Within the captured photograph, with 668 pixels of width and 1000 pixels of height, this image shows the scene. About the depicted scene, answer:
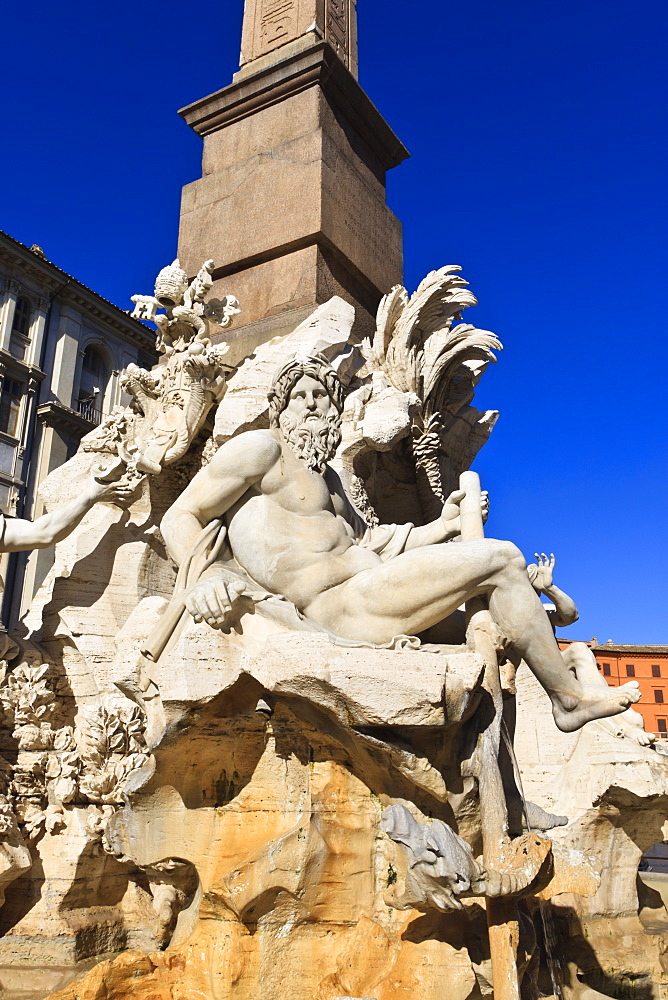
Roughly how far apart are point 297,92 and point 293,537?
Result: 5.03 meters

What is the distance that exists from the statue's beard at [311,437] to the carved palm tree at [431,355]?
6.02 feet

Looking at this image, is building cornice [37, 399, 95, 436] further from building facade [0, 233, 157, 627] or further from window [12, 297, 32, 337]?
window [12, 297, 32, 337]

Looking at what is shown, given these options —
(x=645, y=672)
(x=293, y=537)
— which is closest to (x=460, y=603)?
(x=293, y=537)

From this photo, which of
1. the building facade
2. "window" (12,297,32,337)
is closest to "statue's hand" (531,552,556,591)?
the building facade

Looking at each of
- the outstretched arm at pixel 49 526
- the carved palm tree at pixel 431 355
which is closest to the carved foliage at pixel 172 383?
the outstretched arm at pixel 49 526

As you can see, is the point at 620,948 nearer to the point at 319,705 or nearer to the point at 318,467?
the point at 319,705

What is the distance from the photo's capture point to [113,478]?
5.42 metres

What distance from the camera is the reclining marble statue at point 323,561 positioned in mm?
3793

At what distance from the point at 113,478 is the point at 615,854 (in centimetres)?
409

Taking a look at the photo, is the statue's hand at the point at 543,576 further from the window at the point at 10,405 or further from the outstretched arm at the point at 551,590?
the window at the point at 10,405

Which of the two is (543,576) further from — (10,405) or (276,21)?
(10,405)

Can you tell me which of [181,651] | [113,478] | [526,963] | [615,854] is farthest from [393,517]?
[526,963]

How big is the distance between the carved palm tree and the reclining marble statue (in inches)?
76.0

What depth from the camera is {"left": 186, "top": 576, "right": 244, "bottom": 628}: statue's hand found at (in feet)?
11.6
